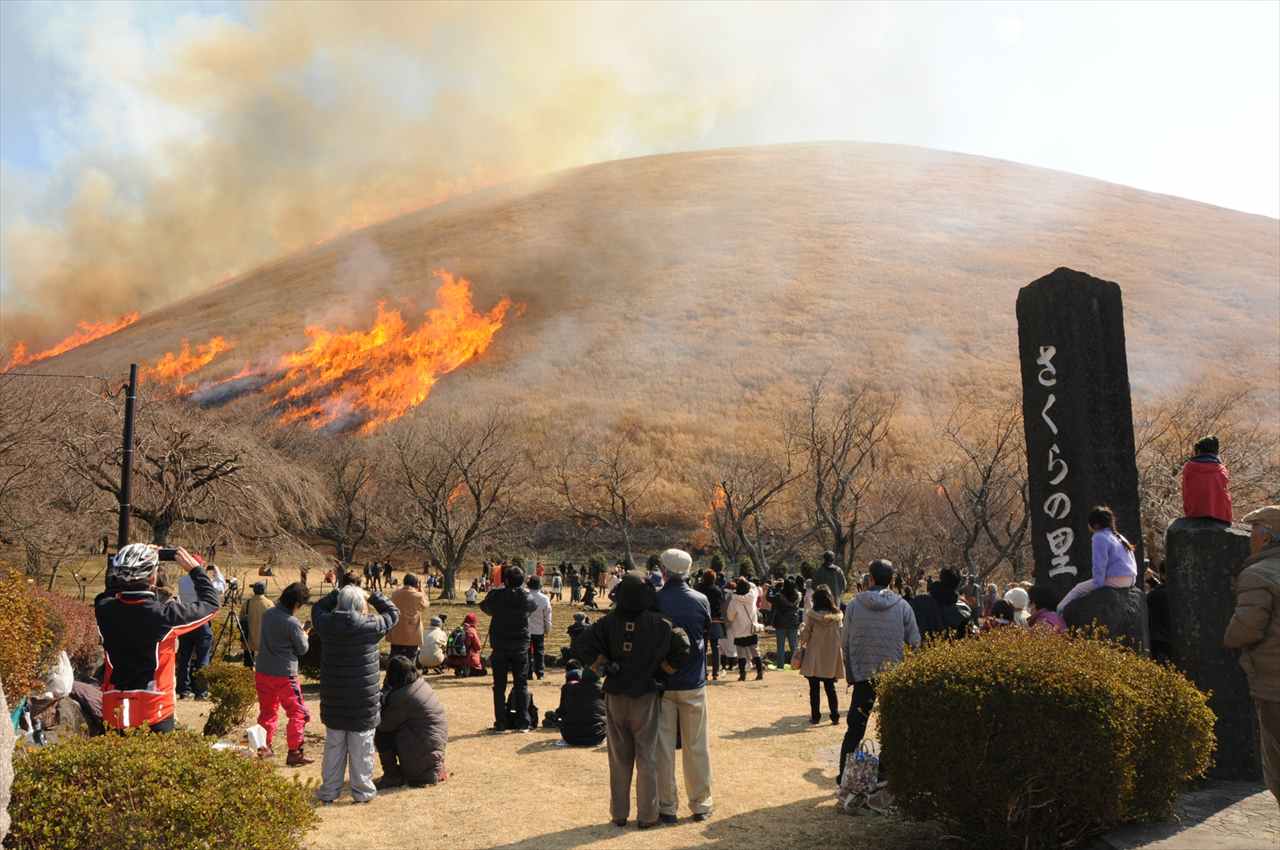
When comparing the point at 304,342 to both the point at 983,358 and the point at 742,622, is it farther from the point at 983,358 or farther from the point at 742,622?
the point at 742,622

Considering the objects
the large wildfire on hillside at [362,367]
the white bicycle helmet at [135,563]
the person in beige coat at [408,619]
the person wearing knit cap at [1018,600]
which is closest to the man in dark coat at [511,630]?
the person in beige coat at [408,619]

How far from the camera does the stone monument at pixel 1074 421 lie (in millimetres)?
11156

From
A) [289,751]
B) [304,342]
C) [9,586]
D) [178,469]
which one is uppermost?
[304,342]

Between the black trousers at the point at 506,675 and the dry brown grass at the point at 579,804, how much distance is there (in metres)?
0.37

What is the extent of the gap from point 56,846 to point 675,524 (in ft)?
194

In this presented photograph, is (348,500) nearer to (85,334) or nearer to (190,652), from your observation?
(190,652)

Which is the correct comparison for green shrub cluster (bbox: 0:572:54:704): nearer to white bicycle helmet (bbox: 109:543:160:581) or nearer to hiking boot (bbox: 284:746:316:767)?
white bicycle helmet (bbox: 109:543:160:581)

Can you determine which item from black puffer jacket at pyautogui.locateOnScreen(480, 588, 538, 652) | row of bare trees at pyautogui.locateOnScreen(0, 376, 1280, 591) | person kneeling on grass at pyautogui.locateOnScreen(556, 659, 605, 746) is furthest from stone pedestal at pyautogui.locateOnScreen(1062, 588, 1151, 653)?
row of bare trees at pyautogui.locateOnScreen(0, 376, 1280, 591)

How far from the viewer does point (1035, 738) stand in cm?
548

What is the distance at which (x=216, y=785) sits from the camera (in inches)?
186

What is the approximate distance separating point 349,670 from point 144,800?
348cm

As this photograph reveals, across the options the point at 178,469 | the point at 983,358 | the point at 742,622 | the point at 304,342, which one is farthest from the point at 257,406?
the point at 742,622

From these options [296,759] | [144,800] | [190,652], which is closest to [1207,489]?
[144,800]

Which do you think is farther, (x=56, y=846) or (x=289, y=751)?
(x=289, y=751)
